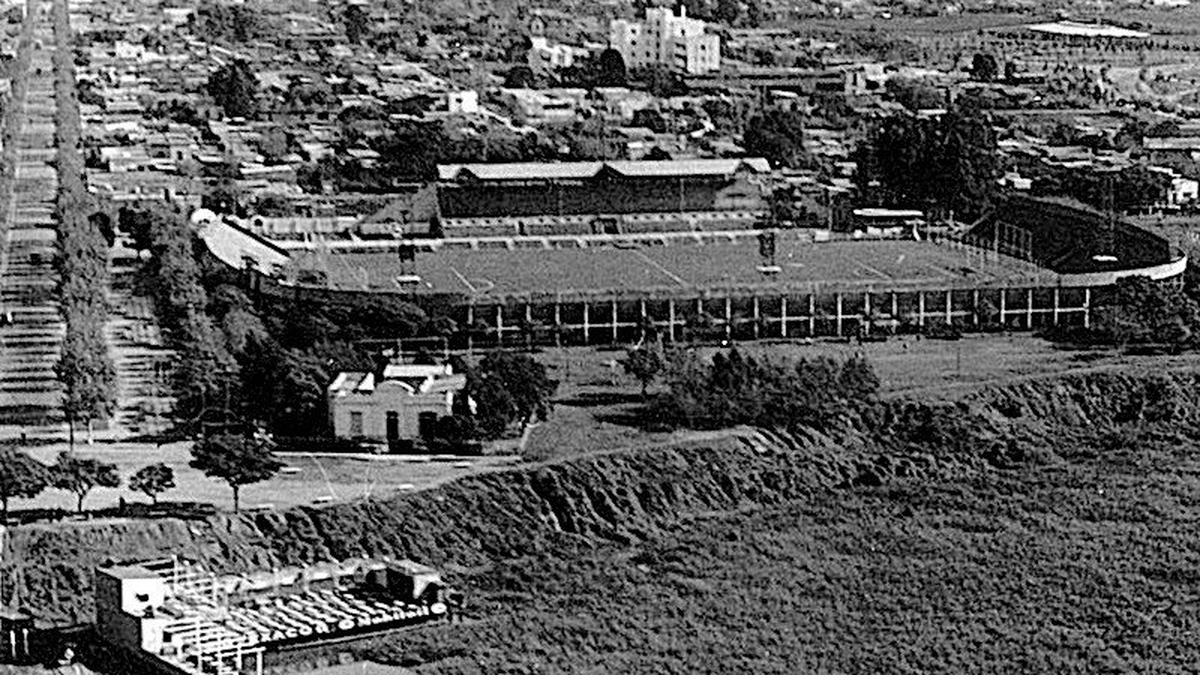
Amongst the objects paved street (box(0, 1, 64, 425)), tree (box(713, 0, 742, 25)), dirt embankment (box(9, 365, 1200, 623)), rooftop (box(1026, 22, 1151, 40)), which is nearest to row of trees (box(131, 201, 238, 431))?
paved street (box(0, 1, 64, 425))

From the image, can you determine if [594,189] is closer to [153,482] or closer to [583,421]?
[583,421]

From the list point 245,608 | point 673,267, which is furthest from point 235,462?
point 673,267

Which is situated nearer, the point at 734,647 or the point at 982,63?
the point at 734,647

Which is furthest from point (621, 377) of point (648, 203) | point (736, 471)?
point (648, 203)

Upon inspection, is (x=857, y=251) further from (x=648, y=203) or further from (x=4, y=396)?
(x=4, y=396)

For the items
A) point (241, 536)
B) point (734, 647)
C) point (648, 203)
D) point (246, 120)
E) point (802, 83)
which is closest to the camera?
point (734, 647)

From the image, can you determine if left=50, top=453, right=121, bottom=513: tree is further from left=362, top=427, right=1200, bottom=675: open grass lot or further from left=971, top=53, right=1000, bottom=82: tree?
left=971, top=53, right=1000, bottom=82: tree
